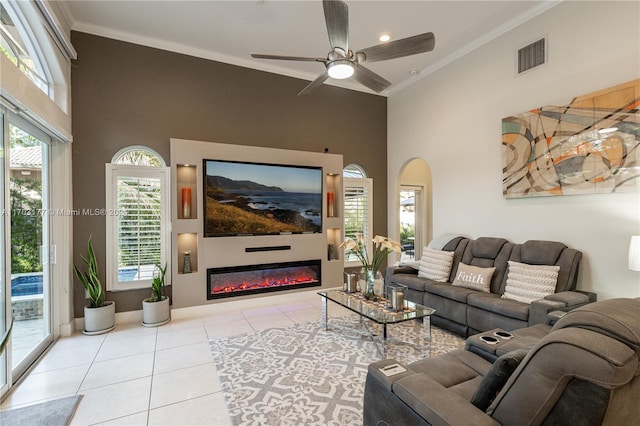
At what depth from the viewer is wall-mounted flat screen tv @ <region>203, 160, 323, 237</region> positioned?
4.67 m

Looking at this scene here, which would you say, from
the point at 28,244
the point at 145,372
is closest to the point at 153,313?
the point at 145,372

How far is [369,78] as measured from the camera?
11.2 feet

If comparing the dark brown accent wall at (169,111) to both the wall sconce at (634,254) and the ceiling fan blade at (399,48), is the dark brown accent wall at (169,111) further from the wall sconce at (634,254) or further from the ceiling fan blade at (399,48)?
the wall sconce at (634,254)

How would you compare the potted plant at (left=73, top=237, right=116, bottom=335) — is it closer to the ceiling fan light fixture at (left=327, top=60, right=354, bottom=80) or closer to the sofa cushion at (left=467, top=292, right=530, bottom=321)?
the ceiling fan light fixture at (left=327, top=60, right=354, bottom=80)

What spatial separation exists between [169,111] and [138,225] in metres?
1.74

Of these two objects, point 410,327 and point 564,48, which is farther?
point 410,327

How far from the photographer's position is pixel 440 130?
524 cm

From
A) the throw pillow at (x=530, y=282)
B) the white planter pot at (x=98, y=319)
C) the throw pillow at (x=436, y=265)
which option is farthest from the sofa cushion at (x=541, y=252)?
the white planter pot at (x=98, y=319)

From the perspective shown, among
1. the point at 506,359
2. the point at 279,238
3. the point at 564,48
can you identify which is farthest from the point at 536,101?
the point at 279,238

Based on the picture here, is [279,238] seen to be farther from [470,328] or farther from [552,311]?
[552,311]

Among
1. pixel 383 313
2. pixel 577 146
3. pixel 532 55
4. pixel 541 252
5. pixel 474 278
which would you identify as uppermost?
pixel 532 55

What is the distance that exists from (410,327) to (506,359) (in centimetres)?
274

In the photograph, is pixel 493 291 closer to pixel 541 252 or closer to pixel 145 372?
pixel 541 252

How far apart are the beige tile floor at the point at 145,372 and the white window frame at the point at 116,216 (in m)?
0.57
